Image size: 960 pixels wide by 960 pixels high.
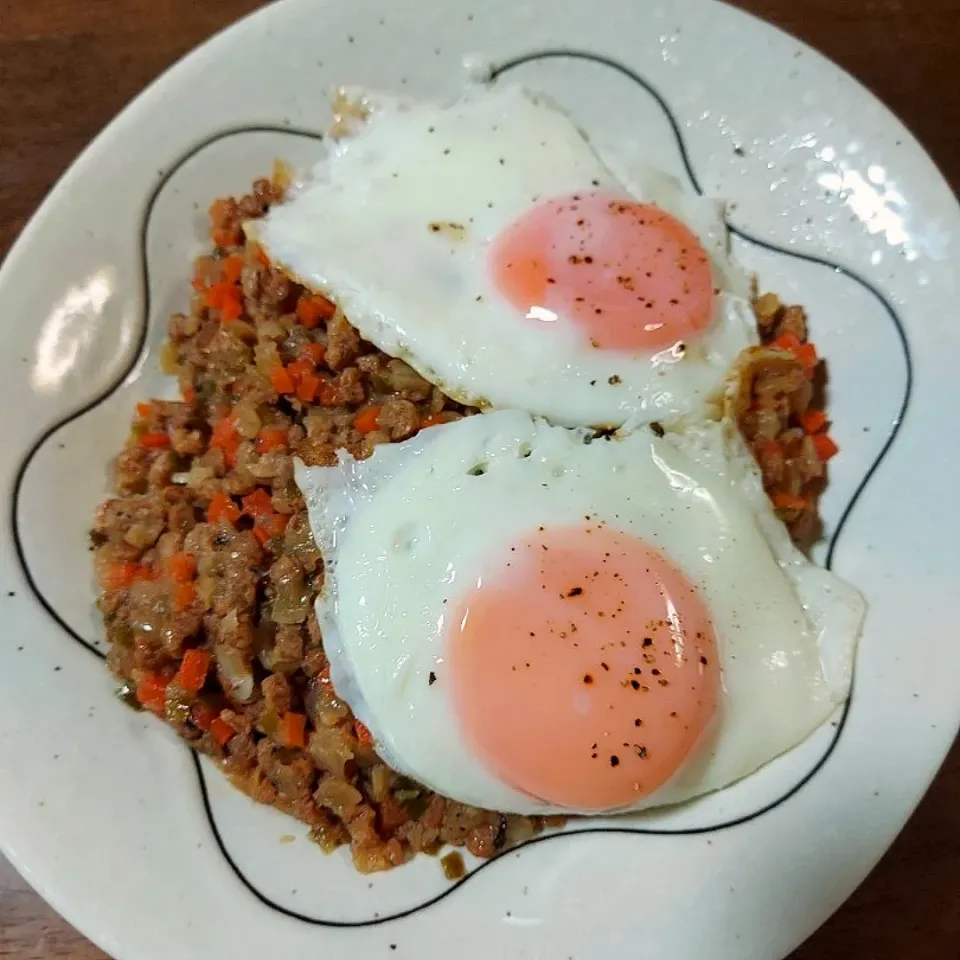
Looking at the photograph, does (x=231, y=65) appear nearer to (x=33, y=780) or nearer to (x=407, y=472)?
(x=407, y=472)

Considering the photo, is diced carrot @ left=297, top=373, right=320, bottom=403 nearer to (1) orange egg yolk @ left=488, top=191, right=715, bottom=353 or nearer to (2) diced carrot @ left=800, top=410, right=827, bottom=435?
(1) orange egg yolk @ left=488, top=191, right=715, bottom=353

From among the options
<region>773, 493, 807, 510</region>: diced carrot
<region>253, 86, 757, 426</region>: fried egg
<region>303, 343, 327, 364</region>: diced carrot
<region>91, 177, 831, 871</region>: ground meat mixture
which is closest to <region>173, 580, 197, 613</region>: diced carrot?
<region>91, 177, 831, 871</region>: ground meat mixture

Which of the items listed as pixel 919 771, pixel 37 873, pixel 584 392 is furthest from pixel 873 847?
pixel 37 873

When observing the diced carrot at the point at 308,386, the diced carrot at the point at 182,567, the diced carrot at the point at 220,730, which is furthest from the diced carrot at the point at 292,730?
the diced carrot at the point at 308,386

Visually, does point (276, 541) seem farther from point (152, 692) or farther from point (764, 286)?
point (764, 286)

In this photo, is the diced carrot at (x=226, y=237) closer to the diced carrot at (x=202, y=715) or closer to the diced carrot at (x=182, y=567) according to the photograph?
the diced carrot at (x=182, y=567)

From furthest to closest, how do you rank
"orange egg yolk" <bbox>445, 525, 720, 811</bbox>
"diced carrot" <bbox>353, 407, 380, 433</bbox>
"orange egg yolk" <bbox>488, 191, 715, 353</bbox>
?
"diced carrot" <bbox>353, 407, 380, 433</bbox> < "orange egg yolk" <bbox>488, 191, 715, 353</bbox> < "orange egg yolk" <bbox>445, 525, 720, 811</bbox>
